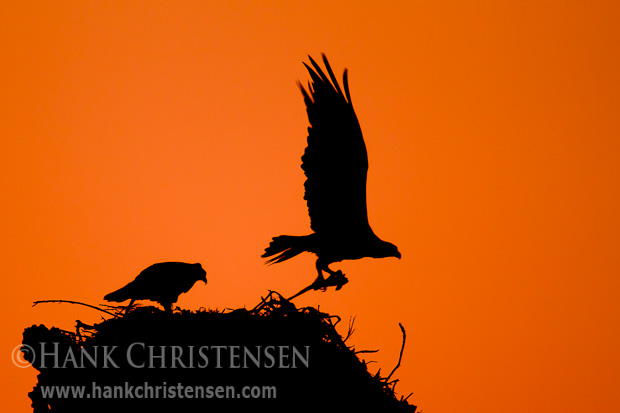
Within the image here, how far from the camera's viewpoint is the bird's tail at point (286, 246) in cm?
500

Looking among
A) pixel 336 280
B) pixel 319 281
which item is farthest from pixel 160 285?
pixel 336 280

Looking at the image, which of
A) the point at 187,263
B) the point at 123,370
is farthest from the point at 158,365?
the point at 187,263

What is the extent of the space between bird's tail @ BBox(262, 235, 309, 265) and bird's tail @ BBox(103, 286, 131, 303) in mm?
1374

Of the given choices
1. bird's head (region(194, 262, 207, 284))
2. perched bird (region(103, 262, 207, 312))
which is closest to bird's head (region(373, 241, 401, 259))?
bird's head (region(194, 262, 207, 284))

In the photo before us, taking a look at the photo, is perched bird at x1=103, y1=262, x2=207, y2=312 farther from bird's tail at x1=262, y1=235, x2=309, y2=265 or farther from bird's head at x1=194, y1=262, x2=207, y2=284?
bird's tail at x1=262, y1=235, x2=309, y2=265

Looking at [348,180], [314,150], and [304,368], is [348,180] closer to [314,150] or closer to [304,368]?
[314,150]

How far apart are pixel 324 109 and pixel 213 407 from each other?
8.62 feet

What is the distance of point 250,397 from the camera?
2.91 meters

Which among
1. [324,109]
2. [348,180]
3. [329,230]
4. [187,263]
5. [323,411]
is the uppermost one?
[324,109]

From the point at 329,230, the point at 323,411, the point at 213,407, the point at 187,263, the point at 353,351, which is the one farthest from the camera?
the point at 329,230

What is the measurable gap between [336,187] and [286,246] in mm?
560

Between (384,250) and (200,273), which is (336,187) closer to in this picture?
(384,250)

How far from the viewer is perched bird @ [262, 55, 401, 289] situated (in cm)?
481

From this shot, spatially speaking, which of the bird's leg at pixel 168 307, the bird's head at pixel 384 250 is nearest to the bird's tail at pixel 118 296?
the bird's leg at pixel 168 307
